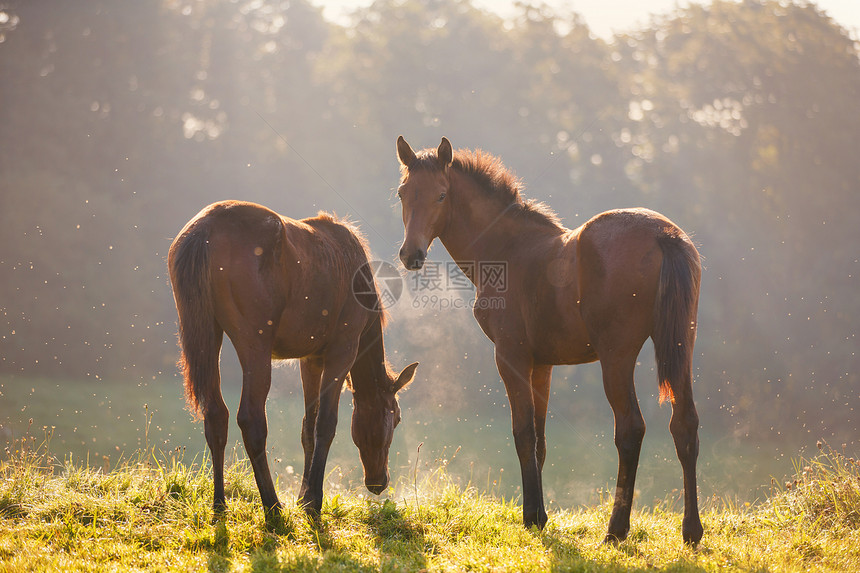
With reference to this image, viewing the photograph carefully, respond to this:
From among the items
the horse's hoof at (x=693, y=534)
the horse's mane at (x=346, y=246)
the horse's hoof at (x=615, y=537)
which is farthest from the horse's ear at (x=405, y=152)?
the horse's hoof at (x=693, y=534)

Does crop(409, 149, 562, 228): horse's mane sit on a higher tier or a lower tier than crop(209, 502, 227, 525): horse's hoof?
higher

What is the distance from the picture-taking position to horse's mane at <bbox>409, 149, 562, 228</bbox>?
613 cm

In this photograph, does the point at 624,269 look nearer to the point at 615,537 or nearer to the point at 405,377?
the point at 615,537

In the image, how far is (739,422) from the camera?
19.2 metres

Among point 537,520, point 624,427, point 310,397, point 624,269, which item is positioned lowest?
point 537,520

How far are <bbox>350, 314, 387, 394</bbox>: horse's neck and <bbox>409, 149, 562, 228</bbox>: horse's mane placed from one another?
5.72 feet

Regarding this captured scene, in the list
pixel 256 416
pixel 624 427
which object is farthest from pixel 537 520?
pixel 256 416

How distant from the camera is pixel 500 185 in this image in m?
6.20

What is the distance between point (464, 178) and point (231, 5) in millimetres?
29684

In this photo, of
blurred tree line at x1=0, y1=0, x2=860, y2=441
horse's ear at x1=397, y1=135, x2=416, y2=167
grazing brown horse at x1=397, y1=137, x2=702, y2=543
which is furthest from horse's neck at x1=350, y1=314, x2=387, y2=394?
blurred tree line at x1=0, y1=0, x2=860, y2=441

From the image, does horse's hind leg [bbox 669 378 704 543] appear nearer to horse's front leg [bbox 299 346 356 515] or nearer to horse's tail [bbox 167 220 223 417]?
horse's front leg [bbox 299 346 356 515]

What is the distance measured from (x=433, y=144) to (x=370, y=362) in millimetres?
24637

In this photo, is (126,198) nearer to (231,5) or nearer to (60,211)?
(60,211)

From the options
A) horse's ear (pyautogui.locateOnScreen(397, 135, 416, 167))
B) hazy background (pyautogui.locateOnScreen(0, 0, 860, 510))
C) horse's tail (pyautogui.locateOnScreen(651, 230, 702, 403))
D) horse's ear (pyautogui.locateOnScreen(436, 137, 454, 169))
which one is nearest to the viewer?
horse's tail (pyautogui.locateOnScreen(651, 230, 702, 403))
